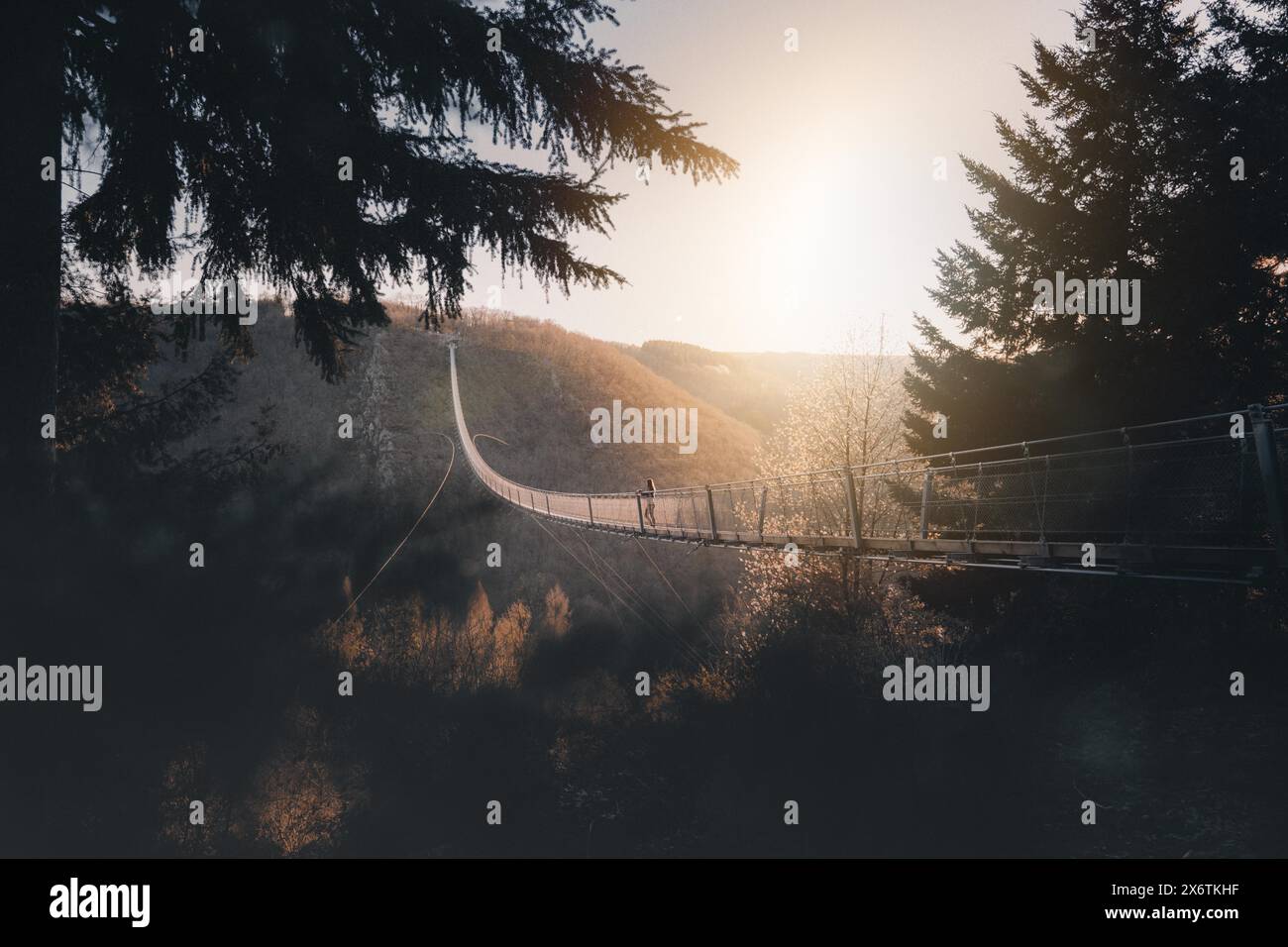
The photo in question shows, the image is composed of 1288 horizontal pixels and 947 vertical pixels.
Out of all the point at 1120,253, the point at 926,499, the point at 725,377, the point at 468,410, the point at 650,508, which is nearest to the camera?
the point at 926,499

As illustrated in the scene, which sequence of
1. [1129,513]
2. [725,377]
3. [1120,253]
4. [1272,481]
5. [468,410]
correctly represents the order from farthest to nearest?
1. [725,377]
2. [468,410]
3. [1120,253]
4. [1129,513]
5. [1272,481]

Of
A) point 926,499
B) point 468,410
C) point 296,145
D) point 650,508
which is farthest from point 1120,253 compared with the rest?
point 468,410

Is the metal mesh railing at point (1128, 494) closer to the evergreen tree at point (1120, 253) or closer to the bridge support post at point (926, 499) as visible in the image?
the bridge support post at point (926, 499)

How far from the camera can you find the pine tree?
538 centimetres

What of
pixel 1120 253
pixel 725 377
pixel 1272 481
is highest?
pixel 725 377

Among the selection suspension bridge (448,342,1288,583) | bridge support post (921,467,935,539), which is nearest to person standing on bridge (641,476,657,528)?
suspension bridge (448,342,1288,583)

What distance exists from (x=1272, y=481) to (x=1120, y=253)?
10.3 m

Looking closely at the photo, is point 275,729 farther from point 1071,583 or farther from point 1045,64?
point 1045,64

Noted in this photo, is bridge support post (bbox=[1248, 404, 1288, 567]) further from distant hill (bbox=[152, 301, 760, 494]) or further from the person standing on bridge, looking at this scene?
distant hill (bbox=[152, 301, 760, 494])

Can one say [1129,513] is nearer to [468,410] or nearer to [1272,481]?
[1272,481]

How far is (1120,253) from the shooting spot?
536 inches

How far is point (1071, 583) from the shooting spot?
15.6 metres

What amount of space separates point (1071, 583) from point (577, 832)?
17333mm
